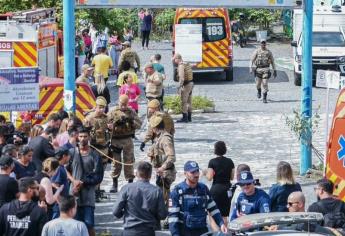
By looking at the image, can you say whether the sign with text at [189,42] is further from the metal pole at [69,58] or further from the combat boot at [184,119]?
the metal pole at [69,58]

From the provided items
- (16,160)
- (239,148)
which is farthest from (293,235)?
(239,148)

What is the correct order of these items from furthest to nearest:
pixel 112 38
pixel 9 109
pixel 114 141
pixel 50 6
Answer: pixel 112 38
pixel 50 6
pixel 114 141
pixel 9 109

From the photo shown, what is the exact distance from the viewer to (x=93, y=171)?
14.7 metres

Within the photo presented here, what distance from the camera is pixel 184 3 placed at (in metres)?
18.9

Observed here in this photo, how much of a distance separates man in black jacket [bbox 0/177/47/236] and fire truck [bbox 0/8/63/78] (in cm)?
1287

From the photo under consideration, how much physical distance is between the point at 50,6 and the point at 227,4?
41.5 ft

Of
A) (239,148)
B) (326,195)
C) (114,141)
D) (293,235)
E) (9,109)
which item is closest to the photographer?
(293,235)

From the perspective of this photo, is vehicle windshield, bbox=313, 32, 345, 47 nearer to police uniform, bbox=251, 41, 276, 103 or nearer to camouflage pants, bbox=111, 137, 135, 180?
police uniform, bbox=251, 41, 276, 103

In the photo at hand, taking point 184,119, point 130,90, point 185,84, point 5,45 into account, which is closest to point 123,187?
point 130,90

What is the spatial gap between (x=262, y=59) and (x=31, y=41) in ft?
22.6

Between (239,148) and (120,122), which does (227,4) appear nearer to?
(120,122)

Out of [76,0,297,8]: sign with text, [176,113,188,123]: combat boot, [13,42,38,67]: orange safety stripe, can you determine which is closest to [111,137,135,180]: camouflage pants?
[76,0,297,8]: sign with text

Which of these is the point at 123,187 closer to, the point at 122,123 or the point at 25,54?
the point at 122,123

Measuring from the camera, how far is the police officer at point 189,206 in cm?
1259
